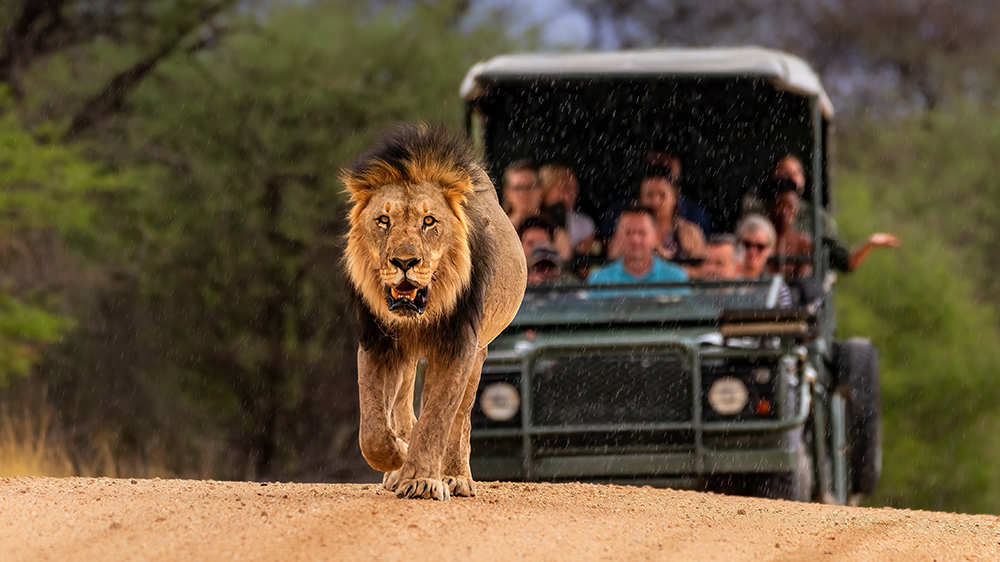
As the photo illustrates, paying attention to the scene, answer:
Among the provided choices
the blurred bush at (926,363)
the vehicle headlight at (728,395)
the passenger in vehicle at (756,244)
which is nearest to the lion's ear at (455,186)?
the vehicle headlight at (728,395)

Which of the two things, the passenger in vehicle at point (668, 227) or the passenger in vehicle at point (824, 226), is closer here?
the passenger in vehicle at point (668, 227)

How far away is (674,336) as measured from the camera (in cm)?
809

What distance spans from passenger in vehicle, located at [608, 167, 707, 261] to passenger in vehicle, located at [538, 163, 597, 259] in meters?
0.24

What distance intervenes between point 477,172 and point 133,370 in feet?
44.8

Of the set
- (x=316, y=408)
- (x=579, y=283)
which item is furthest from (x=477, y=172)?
(x=316, y=408)

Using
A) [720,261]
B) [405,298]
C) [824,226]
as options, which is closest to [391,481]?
[405,298]

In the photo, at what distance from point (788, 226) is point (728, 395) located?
6.72 feet

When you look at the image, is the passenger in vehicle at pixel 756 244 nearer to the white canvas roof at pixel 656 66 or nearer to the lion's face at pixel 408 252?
the white canvas roof at pixel 656 66

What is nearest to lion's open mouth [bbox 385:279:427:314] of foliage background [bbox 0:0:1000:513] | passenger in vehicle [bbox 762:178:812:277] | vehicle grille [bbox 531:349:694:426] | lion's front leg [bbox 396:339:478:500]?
lion's front leg [bbox 396:339:478:500]

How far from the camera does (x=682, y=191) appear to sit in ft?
33.9

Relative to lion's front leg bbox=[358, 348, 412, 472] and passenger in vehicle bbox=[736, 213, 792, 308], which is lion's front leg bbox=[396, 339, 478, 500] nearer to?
lion's front leg bbox=[358, 348, 412, 472]

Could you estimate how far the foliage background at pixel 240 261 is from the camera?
17891 millimetres

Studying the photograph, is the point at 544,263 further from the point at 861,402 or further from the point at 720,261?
the point at 861,402

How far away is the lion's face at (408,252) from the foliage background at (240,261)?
35.9 feet
